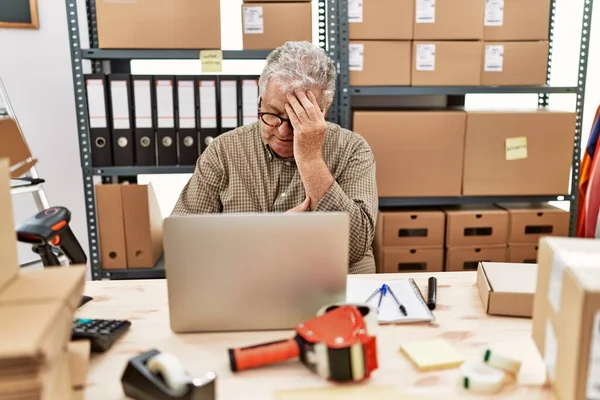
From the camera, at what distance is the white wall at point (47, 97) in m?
2.51

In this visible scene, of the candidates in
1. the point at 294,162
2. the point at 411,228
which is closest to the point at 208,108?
the point at 294,162

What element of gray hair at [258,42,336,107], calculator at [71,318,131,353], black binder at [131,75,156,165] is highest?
gray hair at [258,42,336,107]

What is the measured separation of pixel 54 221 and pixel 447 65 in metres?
1.69

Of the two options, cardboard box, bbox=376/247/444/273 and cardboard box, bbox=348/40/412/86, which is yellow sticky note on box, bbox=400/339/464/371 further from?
cardboard box, bbox=348/40/412/86

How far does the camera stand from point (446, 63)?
7.03ft

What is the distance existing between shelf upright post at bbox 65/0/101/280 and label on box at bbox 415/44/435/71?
132 centimetres

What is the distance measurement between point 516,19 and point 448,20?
0.29 metres

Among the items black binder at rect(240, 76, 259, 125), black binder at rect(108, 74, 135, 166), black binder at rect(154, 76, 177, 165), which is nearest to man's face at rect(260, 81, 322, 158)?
black binder at rect(240, 76, 259, 125)

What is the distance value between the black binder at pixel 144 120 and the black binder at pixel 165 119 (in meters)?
0.02

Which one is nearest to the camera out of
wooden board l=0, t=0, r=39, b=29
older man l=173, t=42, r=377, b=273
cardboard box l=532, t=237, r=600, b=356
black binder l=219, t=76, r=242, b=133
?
cardboard box l=532, t=237, r=600, b=356

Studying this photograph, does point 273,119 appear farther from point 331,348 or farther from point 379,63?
point 331,348

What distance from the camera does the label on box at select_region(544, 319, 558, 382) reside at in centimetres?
72

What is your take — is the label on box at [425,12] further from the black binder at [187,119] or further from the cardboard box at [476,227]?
the black binder at [187,119]

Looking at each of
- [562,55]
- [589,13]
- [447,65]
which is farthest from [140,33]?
[562,55]
